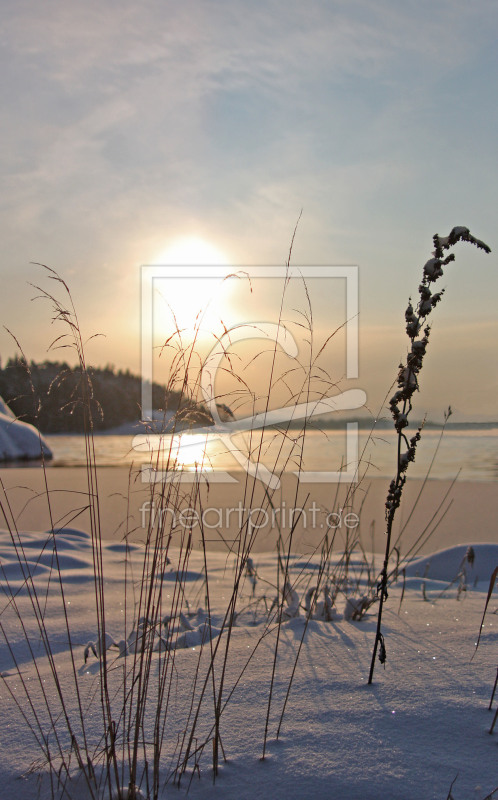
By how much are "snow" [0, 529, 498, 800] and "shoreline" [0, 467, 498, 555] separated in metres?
1.87

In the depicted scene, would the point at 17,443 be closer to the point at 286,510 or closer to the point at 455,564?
the point at 286,510

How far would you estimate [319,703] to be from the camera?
190cm

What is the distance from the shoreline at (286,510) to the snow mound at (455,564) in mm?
276

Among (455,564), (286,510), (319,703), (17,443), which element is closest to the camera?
(319,703)

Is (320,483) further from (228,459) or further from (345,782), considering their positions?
(345,782)

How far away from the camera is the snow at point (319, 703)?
1558 mm

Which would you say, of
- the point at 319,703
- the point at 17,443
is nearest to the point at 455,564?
the point at 319,703

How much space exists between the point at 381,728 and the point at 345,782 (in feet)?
0.82

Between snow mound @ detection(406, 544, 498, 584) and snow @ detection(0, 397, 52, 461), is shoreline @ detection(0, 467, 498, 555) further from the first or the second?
snow @ detection(0, 397, 52, 461)

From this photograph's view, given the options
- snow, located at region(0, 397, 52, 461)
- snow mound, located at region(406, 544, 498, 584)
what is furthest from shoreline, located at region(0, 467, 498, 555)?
snow, located at region(0, 397, 52, 461)

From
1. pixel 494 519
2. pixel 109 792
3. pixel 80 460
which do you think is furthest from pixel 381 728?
pixel 80 460

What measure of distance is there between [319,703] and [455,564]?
2.74m

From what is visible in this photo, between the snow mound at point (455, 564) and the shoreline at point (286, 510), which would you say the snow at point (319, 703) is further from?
the shoreline at point (286, 510)

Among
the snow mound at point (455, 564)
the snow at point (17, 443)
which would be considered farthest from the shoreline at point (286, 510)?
the snow at point (17, 443)
